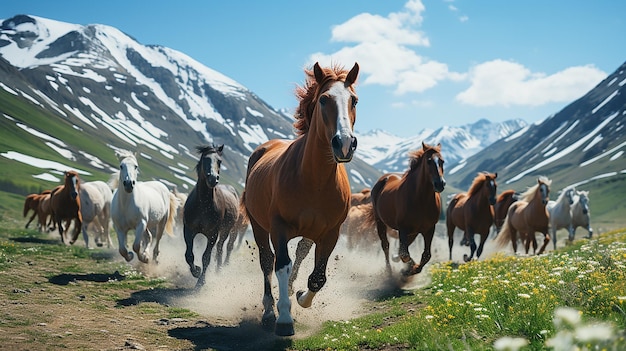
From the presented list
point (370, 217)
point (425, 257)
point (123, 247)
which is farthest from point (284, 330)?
point (370, 217)

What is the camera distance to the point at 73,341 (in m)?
6.80

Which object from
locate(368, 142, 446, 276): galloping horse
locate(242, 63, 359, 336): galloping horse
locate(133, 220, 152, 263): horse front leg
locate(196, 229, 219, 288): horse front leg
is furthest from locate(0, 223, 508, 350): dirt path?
locate(368, 142, 446, 276): galloping horse

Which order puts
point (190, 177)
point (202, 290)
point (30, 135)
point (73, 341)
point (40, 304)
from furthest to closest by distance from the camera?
point (190, 177) < point (30, 135) < point (202, 290) < point (40, 304) < point (73, 341)

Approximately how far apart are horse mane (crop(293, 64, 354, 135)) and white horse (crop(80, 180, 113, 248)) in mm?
17918

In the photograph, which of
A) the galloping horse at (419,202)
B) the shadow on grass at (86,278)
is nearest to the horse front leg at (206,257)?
the shadow on grass at (86,278)

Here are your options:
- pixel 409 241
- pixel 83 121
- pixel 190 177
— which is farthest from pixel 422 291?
pixel 83 121

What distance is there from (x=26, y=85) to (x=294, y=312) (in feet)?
693

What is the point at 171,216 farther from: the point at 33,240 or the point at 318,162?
the point at 318,162

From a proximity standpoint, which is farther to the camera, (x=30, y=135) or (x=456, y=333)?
(x=30, y=135)

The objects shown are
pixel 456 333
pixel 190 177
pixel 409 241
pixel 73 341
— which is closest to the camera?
pixel 456 333

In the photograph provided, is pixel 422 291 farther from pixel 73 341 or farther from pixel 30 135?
pixel 30 135

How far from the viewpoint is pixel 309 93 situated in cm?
849

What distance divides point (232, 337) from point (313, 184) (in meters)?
2.82

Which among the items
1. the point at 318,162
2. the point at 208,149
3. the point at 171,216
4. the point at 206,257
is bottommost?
the point at 206,257
